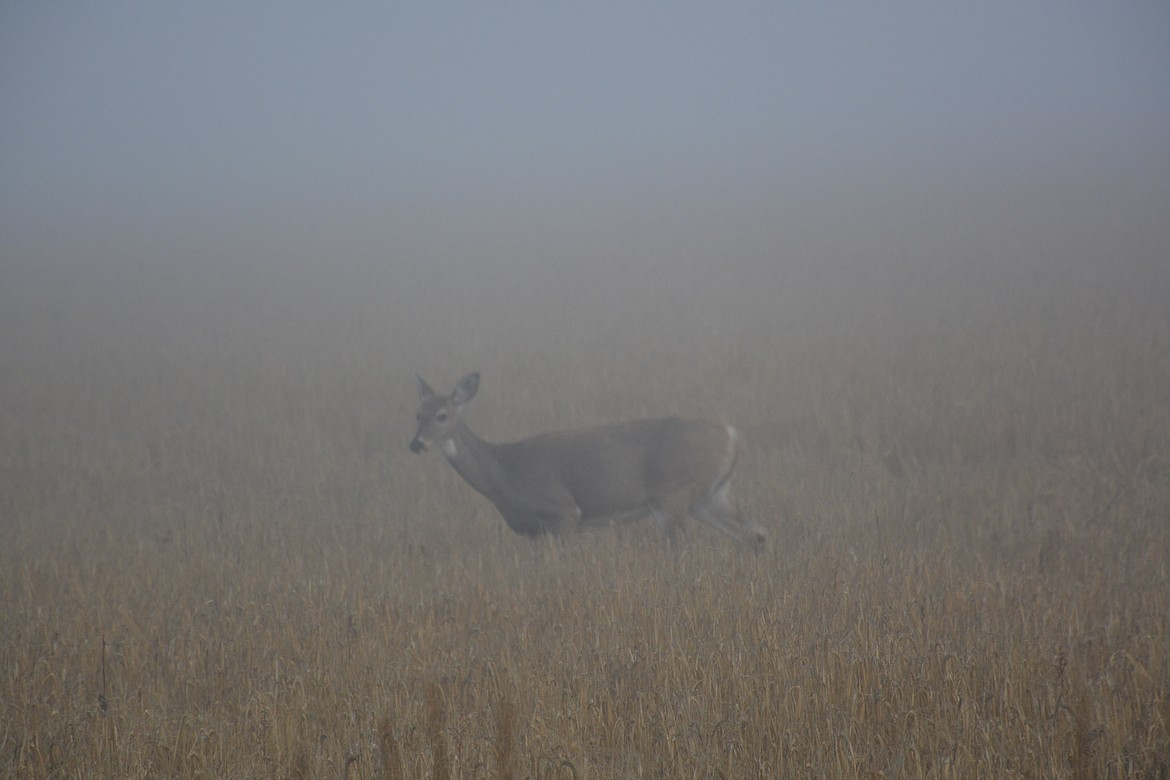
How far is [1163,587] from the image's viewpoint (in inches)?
225

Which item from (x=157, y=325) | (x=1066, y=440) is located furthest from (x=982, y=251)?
(x=157, y=325)

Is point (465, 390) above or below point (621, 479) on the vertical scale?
above

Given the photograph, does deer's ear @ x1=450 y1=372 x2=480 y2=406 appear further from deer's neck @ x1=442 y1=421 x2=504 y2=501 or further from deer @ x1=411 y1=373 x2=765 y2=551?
deer @ x1=411 y1=373 x2=765 y2=551

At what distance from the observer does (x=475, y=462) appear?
8297 millimetres

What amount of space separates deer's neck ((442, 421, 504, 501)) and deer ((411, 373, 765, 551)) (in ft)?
0.04

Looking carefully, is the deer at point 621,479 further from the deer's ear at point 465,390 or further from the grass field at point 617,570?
the deer's ear at point 465,390

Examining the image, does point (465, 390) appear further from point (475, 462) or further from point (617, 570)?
point (617, 570)

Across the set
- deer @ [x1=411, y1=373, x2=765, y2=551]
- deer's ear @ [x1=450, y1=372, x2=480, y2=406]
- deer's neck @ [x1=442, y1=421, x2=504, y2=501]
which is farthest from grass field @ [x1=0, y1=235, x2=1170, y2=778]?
deer's ear @ [x1=450, y1=372, x2=480, y2=406]

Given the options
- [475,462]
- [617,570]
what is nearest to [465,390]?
[475,462]

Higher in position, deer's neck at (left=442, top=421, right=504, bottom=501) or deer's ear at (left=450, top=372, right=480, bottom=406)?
deer's ear at (left=450, top=372, right=480, bottom=406)

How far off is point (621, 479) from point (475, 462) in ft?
4.22

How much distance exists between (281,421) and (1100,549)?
9570 mm

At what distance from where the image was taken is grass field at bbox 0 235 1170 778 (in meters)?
3.77

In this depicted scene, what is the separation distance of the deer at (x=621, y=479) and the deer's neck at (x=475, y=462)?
1 centimetres
